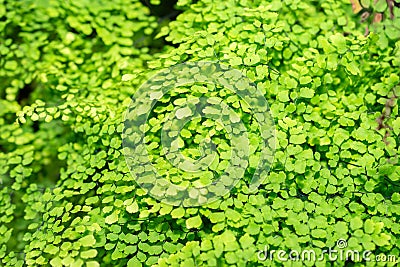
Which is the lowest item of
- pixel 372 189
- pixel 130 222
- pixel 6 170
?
pixel 6 170

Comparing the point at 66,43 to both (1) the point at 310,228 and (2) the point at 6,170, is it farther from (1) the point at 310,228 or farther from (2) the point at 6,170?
(1) the point at 310,228

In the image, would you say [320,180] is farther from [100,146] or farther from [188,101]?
[100,146]

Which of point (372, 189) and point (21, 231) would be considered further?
point (21, 231)

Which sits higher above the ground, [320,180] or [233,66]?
[233,66]

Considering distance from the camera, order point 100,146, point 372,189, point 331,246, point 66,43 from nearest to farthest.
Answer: point 331,246
point 372,189
point 100,146
point 66,43

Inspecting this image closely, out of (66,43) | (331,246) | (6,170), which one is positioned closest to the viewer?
(331,246)

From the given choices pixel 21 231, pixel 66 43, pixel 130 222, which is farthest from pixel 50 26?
pixel 130 222
